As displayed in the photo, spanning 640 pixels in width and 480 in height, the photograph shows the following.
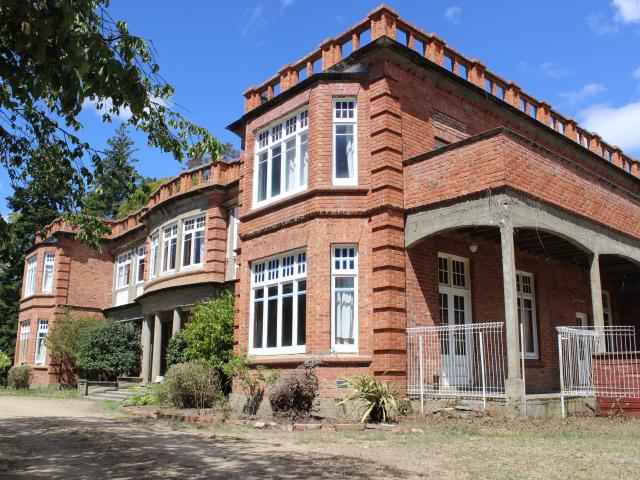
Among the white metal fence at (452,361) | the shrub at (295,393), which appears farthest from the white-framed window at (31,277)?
the white metal fence at (452,361)

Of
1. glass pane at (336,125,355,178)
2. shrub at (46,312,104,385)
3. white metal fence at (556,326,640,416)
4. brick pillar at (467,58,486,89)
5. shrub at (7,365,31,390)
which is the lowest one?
shrub at (7,365,31,390)

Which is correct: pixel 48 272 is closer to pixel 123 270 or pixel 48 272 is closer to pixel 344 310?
pixel 123 270

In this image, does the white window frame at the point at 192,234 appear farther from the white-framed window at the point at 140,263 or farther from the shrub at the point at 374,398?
the shrub at the point at 374,398

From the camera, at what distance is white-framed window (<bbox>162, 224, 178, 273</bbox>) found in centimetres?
2358

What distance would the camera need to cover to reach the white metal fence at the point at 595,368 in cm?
1231

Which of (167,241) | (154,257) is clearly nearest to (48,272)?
(154,257)

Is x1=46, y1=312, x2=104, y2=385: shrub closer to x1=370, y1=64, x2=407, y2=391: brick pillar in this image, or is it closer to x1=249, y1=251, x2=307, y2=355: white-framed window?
x1=249, y1=251, x2=307, y2=355: white-framed window

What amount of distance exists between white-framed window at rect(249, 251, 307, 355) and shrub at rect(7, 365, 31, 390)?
18.5m

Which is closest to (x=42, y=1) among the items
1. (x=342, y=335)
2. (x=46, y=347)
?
(x=342, y=335)

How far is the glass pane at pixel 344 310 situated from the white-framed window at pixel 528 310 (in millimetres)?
5614

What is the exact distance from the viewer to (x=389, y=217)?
44.9ft

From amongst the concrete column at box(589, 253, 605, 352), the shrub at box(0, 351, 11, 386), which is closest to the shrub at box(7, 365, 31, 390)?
the shrub at box(0, 351, 11, 386)

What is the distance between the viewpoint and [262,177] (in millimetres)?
16594

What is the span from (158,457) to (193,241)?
14.5 metres
